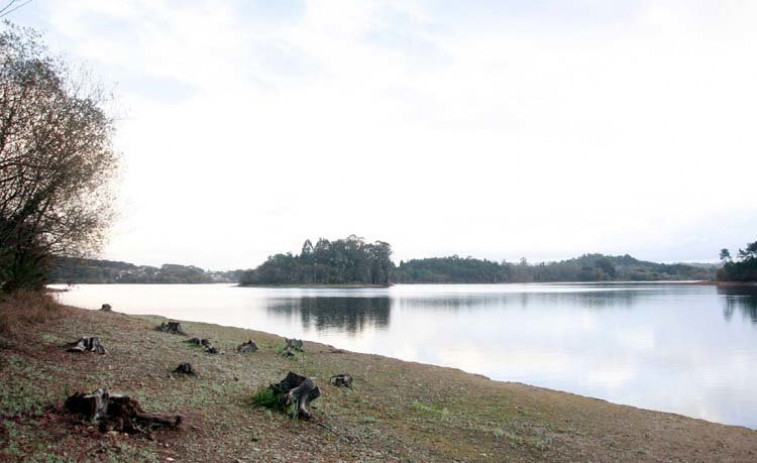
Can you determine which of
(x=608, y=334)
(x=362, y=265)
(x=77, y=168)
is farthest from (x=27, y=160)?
(x=362, y=265)

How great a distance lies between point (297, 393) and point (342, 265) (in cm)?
17043

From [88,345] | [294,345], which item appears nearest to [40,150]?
[88,345]

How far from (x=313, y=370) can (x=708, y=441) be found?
1202 centimetres

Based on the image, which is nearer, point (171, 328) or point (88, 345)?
point (88, 345)

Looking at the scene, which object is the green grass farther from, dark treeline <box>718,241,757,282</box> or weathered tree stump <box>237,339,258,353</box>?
dark treeline <box>718,241,757,282</box>

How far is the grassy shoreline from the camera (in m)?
7.95

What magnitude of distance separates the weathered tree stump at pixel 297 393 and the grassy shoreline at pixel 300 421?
330mm

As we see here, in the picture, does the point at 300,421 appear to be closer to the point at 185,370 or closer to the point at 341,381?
the point at 185,370

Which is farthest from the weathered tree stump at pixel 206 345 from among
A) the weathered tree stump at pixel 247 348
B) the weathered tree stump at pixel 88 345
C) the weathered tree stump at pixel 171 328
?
the weathered tree stump at pixel 88 345

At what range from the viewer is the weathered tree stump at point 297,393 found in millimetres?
10875

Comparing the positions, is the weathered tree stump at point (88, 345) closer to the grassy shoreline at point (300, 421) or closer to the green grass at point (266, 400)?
the grassy shoreline at point (300, 421)

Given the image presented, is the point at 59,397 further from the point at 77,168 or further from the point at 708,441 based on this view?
the point at 708,441

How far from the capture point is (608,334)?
132 feet

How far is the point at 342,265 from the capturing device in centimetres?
18112
